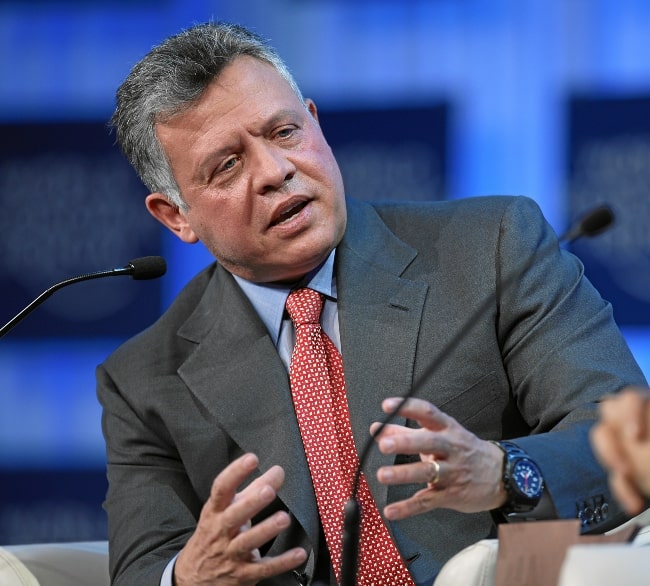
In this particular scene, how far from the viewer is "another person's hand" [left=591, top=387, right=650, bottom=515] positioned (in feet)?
3.00

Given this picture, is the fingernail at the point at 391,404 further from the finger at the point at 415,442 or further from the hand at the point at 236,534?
the hand at the point at 236,534

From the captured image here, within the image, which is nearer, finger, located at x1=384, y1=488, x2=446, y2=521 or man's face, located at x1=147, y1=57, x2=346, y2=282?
finger, located at x1=384, y1=488, x2=446, y2=521

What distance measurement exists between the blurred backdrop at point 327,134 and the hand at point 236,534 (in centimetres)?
184

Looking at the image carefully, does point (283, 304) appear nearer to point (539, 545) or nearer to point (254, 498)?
point (254, 498)

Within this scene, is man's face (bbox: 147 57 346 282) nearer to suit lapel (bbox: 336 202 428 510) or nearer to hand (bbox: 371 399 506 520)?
suit lapel (bbox: 336 202 428 510)

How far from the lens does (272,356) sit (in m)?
2.12

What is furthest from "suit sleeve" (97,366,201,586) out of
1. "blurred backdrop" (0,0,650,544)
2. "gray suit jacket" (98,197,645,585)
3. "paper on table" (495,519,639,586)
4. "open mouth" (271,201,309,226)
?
"blurred backdrop" (0,0,650,544)

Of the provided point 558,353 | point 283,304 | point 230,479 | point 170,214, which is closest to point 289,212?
point 283,304

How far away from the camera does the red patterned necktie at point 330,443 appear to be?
6.32 feet

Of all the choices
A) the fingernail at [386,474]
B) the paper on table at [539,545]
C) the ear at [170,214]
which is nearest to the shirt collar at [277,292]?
the ear at [170,214]

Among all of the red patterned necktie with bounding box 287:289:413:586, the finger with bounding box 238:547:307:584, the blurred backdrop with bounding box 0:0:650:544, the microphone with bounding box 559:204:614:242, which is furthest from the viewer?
the blurred backdrop with bounding box 0:0:650:544

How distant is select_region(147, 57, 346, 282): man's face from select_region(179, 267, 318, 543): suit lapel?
0.11 metres

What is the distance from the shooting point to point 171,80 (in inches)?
85.1

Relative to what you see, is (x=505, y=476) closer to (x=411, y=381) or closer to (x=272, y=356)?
(x=411, y=381)
